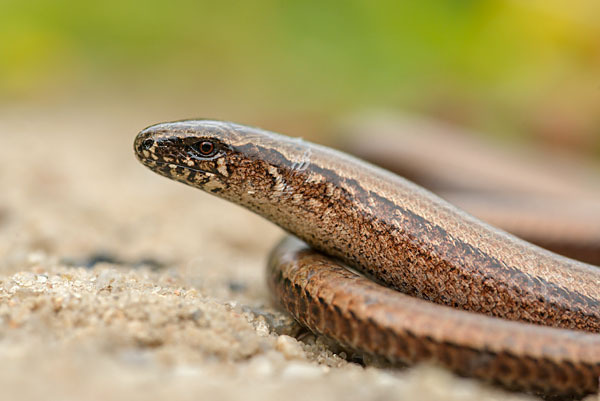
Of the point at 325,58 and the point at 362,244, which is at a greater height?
the point at 325,58

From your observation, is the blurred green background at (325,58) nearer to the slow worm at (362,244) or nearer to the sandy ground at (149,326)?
the sandy ground at (149,326)

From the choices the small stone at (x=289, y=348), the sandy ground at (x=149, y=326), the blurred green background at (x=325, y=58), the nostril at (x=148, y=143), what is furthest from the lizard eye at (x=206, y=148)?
the blurred green background at (x=325, y=58)

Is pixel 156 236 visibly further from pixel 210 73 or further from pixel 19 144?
pixel 210 73

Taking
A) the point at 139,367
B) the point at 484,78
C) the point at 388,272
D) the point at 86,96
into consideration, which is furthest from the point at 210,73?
the point at 139,367

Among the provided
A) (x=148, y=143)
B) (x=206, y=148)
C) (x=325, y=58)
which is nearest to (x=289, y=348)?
(x=206, y=148)

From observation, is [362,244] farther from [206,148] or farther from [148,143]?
[148,143]

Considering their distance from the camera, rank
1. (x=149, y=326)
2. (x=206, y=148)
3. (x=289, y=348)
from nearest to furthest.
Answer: (x=149, y=326), (x=289, y=348), (x=206, y=148)

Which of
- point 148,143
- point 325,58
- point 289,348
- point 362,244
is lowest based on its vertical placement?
point 289,348
